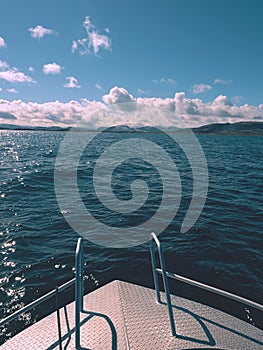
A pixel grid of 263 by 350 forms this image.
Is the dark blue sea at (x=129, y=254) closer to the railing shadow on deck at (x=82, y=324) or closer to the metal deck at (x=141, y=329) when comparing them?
the metal deck at (x=141, y=329)

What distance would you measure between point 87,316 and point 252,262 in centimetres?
593

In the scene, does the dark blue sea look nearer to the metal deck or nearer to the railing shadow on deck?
the metal deck

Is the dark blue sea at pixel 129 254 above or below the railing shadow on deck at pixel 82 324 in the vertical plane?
below

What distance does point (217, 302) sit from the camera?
20.0 feet

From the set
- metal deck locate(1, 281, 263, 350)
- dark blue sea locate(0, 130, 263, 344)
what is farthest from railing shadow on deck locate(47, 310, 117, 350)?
dark blue sea locate(0, 130, 263, 344)

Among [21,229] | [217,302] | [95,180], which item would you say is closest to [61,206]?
[21,229]

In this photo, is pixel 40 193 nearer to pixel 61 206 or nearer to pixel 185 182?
pixel 61 206

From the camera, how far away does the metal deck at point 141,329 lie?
3406mm

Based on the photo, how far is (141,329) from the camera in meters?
3.61

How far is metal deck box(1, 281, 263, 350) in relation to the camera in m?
3.41

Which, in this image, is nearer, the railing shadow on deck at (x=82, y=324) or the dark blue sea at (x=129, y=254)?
the railing shadow on deck at (x=82, y=324)

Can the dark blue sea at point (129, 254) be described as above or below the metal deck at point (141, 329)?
below

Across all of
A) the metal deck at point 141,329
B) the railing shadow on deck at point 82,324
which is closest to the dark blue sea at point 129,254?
the metal deck at point 141,329

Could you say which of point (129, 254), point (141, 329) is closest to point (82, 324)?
point (141, 329)
